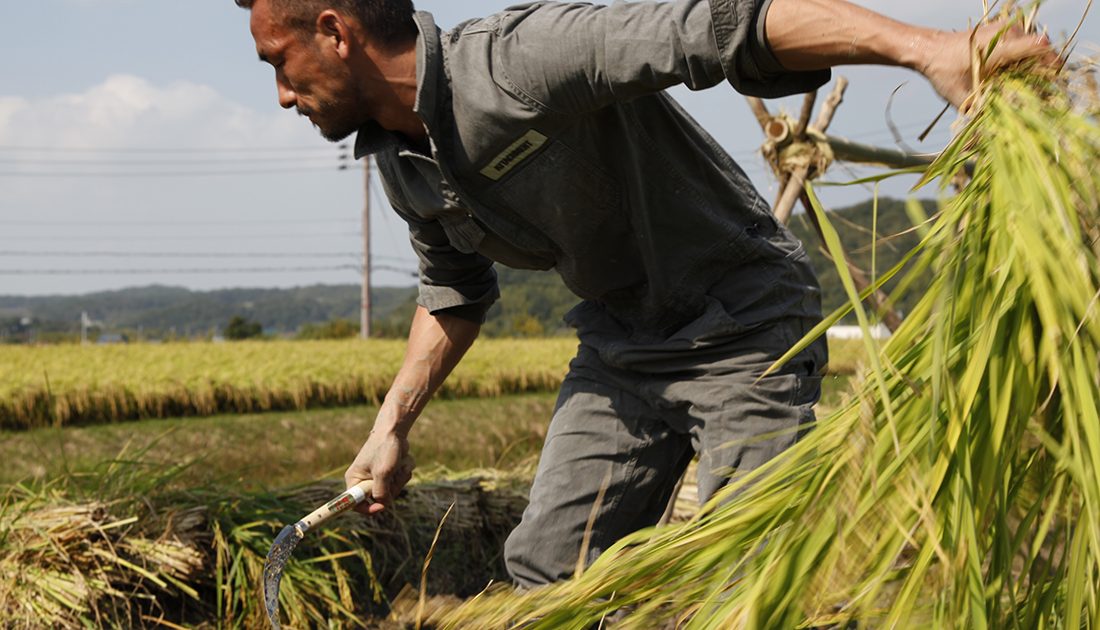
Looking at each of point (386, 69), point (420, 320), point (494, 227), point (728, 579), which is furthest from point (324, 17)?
point (728, 579)

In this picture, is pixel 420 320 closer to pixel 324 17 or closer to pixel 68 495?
pixel 324 17

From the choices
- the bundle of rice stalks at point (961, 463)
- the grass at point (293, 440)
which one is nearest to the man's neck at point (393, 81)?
the bundle of rice stalks at point (961, 463)

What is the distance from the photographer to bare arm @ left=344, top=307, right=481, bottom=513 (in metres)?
2.55

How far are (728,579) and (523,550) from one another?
1.23 m

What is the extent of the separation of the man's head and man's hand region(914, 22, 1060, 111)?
111cm

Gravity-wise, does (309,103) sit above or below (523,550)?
above

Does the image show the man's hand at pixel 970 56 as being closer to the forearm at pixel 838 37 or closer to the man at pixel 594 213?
the forearm at pixel 838 37

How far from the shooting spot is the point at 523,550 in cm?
239

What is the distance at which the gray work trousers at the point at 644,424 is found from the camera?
2211 mm

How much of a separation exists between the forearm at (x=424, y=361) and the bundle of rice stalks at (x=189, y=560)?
110 centimetres

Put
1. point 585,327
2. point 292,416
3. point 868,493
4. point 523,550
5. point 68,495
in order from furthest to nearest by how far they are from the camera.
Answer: point 292,416 < point 68,495 < point 585,327 < point 523,550 < point 868,493

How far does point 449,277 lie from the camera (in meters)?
2.71

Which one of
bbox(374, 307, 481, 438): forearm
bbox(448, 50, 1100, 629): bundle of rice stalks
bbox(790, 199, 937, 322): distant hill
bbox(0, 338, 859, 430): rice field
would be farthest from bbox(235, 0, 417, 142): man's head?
bbox(0, 338, 859, 430): rice field

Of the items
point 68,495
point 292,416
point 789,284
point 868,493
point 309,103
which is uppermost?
point 309,103
